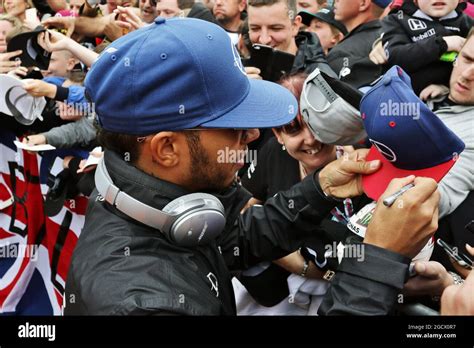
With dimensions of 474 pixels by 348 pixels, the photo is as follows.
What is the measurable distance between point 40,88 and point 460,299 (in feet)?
11.9

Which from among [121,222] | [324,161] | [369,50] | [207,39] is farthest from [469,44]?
[121,222]

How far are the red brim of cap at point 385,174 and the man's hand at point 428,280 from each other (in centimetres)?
26

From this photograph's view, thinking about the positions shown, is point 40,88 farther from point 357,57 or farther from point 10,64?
point 357,57

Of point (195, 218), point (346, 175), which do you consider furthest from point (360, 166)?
point (195, 218)

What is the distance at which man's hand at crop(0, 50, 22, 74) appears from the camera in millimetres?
5043

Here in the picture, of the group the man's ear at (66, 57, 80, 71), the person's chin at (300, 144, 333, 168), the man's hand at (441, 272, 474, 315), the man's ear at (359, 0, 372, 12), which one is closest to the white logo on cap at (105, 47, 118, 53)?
the man's hand at (441, 272, 474, 315)

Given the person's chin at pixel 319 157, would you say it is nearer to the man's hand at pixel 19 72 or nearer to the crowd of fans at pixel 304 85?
the crowd of fans at pixel 304 85

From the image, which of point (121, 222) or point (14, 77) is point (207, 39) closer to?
point (121, 222)

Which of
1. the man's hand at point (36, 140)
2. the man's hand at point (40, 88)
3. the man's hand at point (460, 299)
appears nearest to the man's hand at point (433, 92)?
the man's hand at point (460, 299)

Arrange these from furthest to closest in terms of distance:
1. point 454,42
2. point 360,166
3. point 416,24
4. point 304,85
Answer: point 416,24
point 454,42
point 304,85
point 360,166

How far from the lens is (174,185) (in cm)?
187

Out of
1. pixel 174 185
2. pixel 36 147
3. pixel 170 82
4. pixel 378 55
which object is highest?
pixel 170 82

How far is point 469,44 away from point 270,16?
151 centimetres

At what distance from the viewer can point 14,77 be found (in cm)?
468
